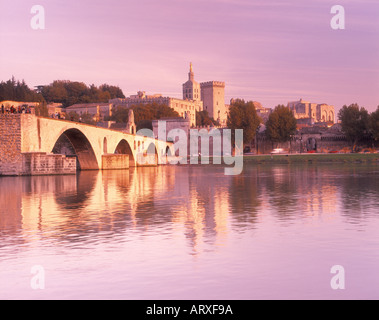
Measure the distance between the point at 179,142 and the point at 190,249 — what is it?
116251 mm

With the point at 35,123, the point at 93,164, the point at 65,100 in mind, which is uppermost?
the point at 65,100

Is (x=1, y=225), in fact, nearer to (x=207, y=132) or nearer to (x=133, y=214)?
(x=133, y=214)

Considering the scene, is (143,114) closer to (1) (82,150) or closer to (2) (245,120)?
(2) (245,120)

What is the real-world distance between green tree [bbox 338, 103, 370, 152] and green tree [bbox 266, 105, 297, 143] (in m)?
10.2

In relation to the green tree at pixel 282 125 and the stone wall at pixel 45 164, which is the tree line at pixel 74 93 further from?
the stone wall at pixel 45 164

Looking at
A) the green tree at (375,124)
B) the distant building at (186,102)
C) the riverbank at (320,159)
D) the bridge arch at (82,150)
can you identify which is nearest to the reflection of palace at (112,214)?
the bridge arch at (82,150)

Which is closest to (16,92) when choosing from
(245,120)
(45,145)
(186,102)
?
(245,120)

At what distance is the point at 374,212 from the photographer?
51.1 ft

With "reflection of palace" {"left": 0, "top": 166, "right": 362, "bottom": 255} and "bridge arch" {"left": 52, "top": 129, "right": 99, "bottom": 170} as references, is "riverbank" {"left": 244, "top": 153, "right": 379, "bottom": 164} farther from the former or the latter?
"reflection of palace" {"left": 0, "top": 166, "right": 362, "bottom": 255}

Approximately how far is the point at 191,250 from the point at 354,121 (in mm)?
103568

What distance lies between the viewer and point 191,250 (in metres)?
10.0

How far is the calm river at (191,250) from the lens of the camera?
7.48 metres

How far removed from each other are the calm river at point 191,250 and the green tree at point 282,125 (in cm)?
9157
